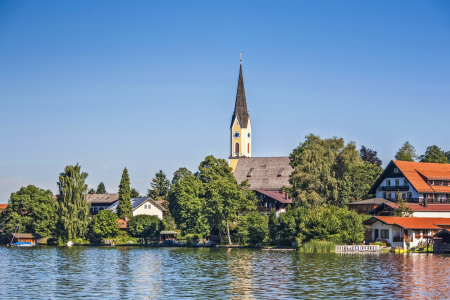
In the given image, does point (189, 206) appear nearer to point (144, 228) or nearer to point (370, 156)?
point (144, 228)

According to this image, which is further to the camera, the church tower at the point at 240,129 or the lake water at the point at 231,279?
the church tower at the point at 240,129

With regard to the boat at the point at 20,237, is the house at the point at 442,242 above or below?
above

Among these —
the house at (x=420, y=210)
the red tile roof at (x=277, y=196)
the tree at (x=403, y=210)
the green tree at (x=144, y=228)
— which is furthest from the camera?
the red tile roof at (x=277, y=196)

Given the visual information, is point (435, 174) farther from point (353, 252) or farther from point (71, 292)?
point (71, 292)

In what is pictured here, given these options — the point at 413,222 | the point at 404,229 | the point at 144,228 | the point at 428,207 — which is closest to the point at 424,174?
the point at 428,207

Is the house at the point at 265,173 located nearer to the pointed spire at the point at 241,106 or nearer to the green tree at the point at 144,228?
the pointed spire at the point at 241,106

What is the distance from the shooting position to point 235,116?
476ft

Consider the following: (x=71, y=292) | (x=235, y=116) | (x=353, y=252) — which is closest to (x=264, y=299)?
(x=71, y=292)

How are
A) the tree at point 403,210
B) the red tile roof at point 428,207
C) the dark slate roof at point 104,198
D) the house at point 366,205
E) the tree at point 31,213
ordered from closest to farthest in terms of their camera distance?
the tree at point 403,210, the red tile roof at point 428,207, the house at point 366,205, the tree at point 31,213, the dark slate roof at point 104,198

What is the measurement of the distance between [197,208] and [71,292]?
Answer: 61.5 metres

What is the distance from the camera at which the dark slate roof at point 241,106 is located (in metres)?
144

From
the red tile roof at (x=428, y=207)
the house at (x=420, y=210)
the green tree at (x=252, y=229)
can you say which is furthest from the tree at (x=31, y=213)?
the red tile roof at (x=428, y=207)

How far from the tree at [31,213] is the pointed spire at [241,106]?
51.8 m

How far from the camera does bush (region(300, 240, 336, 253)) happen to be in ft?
237
